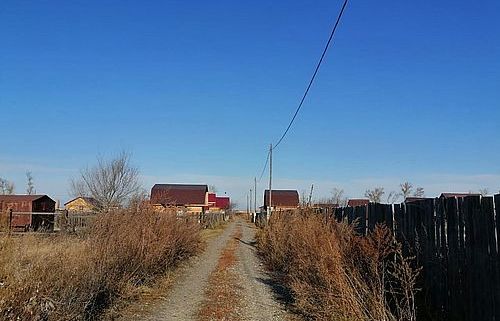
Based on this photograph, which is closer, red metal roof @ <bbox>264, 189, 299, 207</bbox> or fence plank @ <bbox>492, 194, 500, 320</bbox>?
fence plank @ <bbox>492, 194, 500, 320</bbox>

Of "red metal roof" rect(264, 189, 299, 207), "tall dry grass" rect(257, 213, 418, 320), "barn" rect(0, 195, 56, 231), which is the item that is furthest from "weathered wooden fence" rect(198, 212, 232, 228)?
"red metal roof" rect(264, 189, 299, 207)

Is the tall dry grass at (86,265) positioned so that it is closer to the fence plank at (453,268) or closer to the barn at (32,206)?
the fence plank at (453,268)

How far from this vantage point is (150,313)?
30.7 feet

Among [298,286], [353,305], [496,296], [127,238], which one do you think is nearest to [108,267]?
[127,238]

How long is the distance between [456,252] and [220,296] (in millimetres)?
6038

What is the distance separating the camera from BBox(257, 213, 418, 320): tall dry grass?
7.43 meters

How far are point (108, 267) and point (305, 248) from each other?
431cm

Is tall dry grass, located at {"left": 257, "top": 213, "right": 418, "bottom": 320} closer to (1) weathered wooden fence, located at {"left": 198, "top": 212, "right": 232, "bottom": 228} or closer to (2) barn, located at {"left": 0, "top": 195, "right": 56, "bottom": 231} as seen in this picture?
(1) weathered wooden fence, located at {"left": 198, "top": 212, "right": 232, "bottom": 228}

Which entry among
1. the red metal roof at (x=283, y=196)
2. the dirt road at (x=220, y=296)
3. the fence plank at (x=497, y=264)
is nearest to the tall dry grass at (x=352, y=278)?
the dirt road at (x=220, y=296)

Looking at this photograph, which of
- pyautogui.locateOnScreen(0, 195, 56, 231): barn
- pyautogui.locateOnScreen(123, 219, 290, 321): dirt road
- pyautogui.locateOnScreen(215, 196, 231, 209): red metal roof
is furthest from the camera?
pyautogui.locateOnScreen(215, 196, 231, 209): red metal roof

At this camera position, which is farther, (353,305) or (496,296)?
(353,305)

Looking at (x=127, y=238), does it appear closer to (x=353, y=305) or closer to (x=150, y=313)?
→ (x=150, y=313)

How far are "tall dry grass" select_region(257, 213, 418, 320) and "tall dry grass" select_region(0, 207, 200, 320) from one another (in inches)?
139

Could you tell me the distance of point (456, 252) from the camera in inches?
271
